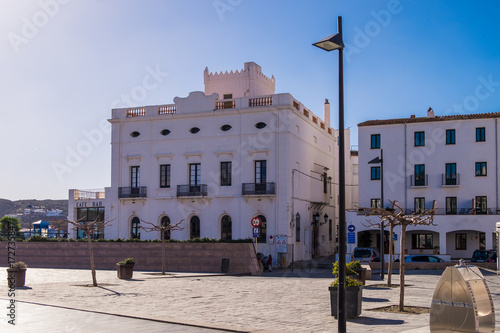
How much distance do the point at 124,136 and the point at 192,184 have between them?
299 inches

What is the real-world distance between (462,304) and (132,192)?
42094 millimetres

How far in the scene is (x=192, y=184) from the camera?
1922 inches

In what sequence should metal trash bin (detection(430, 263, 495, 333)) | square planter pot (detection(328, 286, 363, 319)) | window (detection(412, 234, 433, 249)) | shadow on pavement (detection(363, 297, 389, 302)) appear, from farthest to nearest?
window (detection(412, 234, 433, 249)) < shadow on pavement (detection(363, 297, 389, 302)) < square planter pot (detection(328, 286, 363, 319)) < metal trash bin (detection(430, 263, 495, 333))

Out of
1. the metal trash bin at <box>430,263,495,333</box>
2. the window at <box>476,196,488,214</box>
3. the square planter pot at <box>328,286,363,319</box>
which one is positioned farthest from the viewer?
the window at <box>476,196,488,214</box>

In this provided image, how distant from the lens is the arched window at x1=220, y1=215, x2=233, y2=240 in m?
47.5

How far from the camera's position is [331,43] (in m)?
12.0

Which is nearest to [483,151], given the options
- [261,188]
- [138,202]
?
[261,188]

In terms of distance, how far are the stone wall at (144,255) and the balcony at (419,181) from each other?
60.2 feet

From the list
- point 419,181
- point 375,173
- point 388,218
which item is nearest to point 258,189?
point 375,173

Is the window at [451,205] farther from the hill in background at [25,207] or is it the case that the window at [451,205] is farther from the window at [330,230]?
the hill in background at [25,207]

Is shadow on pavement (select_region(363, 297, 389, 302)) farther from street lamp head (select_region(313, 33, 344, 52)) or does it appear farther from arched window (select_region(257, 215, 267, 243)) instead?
arched window (select_region(257, 215, 267, 243))

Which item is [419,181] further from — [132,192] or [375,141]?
[132,192]

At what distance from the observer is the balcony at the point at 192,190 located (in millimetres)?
47625

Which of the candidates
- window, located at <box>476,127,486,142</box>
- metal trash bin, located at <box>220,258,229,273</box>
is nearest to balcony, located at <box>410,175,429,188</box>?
window, located at <box>476,127,486,142</box>
